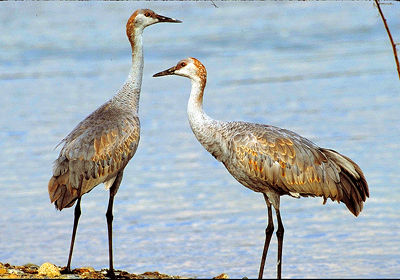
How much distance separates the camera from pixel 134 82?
1018cm

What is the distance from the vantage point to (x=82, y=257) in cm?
1067

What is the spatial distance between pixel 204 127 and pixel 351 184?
1.59 metres

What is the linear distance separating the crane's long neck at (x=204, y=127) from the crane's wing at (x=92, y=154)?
614mm

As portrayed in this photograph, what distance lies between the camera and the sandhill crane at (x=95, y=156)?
863 centimetres

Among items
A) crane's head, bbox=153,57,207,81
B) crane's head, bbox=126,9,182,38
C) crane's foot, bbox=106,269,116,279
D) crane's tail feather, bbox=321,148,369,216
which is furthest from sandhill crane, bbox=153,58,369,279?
crane's head, bbox=126,9,182,38

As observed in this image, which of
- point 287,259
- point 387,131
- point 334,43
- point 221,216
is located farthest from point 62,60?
point 287,259

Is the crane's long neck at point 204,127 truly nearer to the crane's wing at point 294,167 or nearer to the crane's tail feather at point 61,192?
the crane's wing at point 294,167

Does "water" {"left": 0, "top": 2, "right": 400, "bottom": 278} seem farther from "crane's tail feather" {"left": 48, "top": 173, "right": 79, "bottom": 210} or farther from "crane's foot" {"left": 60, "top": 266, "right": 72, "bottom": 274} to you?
"crane's tail feather" {"left": 48, "top": 173, "right": 79, "bottom": 210}

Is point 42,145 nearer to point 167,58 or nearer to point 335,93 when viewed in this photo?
point 335,93

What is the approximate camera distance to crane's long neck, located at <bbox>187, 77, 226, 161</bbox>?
9258mm

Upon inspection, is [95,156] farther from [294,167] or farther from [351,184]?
[351,184]

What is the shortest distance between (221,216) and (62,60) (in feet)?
44.9

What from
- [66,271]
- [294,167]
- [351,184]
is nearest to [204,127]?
[294,167]

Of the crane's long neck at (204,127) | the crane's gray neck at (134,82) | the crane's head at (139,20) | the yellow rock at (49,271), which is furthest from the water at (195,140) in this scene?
the crane's head at (139,20)
